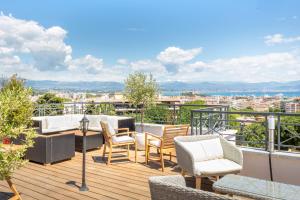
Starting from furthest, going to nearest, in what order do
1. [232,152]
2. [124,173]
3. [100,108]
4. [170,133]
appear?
[100,108] → [170,133] → [124,173] → [232,152]

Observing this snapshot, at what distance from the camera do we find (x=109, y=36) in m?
52.0

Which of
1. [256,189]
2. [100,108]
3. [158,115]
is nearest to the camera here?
[256,189]

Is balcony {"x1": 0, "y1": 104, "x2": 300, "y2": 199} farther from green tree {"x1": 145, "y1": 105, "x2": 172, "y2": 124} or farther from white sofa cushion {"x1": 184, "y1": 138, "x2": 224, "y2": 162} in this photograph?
green tree {"x1": 145, "y1": 105, "x2": 172, "y2": 124}

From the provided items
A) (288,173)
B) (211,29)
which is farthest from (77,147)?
(211,29)

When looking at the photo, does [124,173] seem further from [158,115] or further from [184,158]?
[158,115]

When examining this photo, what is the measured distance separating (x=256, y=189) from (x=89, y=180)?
2911 millimetres

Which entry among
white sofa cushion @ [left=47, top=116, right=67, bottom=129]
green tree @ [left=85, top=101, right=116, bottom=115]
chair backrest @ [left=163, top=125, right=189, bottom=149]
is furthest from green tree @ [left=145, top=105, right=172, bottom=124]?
chair backrest @ [left=163, top=125, right=189, bottom=149]

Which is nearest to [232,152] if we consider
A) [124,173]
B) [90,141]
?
[124,173]

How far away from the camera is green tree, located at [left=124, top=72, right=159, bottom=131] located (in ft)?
28.3

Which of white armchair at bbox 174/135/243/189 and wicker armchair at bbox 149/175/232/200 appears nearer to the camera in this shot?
wicker armchair at bbox 149/175/232/200

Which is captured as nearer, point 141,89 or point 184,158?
point 184,158

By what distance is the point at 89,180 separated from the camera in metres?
4.78

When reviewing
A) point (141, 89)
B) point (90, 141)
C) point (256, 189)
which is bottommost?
point (90, 141)

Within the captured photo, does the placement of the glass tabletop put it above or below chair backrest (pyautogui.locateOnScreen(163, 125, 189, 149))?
below
